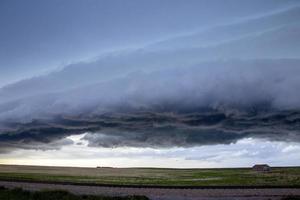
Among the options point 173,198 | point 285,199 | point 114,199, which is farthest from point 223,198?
point 114,199

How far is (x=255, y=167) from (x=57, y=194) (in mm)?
112273

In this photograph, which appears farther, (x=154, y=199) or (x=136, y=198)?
(x=154, y=199)

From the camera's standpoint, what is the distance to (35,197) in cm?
3650

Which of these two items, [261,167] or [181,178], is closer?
[181,178]

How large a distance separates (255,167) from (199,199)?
104m

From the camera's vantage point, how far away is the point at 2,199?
34.9 metres

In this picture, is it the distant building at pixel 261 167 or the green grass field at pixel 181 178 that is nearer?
the green grass field at pixel 181 178

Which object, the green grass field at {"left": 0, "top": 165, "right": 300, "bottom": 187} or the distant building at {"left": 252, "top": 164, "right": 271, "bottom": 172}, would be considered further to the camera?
the distant building at {"left": 252, "top": 164, "right": 271, "bottom": 172}

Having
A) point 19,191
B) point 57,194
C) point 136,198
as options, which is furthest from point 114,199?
point 19,191

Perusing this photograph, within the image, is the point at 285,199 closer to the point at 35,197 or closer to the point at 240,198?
the point at 240,198

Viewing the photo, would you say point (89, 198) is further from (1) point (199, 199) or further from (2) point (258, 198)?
(2) point (258, 198)

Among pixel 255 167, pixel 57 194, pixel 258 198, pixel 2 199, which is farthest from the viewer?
pixel 255 167

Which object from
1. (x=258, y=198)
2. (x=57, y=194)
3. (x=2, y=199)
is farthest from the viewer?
(x=258, y=198)

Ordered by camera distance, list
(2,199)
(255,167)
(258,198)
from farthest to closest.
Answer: (255,167) < (258,198) < (2,199)
